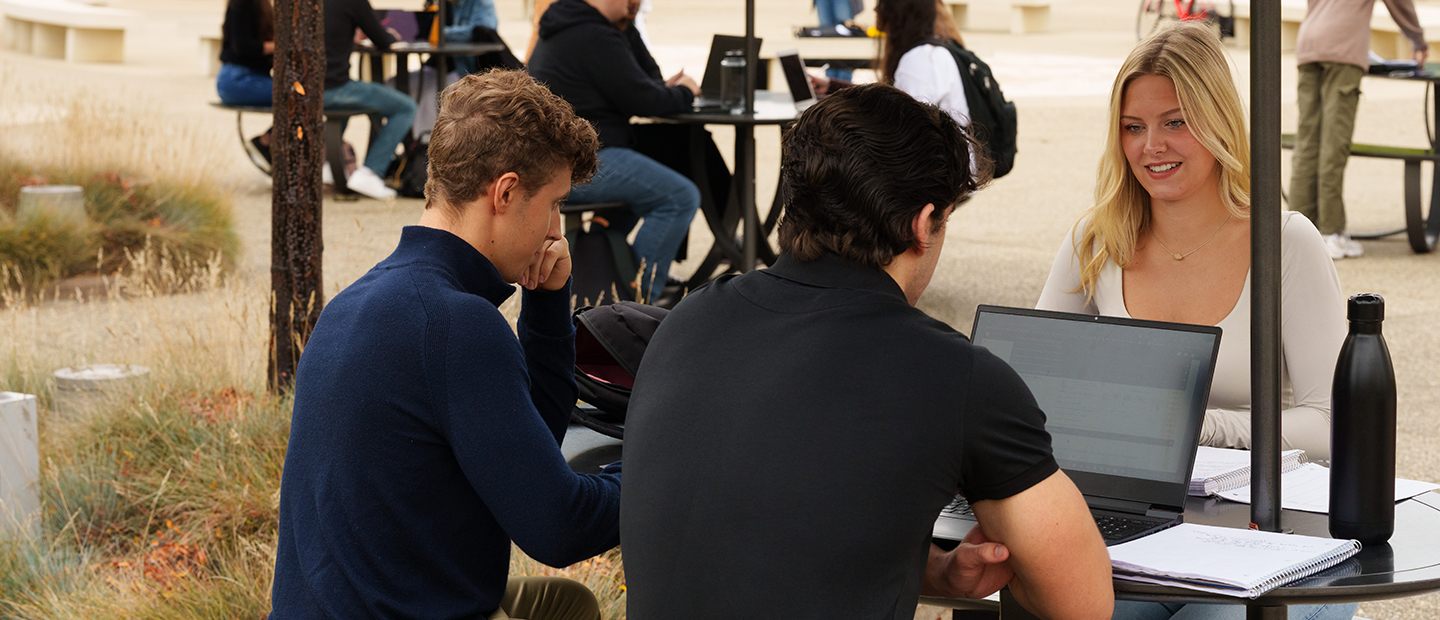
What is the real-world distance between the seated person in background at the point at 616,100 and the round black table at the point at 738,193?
23cm

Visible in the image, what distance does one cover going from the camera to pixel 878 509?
1.51m

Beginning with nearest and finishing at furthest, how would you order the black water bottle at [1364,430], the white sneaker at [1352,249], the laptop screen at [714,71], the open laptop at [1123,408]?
1. the black water bottle at [1364,430]
2. the open laptop at [1123,408]
3. the laptop screen at [714,71]
4. the white sneaker at [1352,249]

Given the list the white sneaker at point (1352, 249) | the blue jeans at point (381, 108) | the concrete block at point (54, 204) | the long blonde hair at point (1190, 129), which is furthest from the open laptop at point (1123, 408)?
the blue jeans at point (381, 108)

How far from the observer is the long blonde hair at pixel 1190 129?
279 centimetres

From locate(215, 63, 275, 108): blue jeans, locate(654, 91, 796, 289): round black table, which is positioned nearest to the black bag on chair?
locate(215, 63, 275, 108): blue jeans

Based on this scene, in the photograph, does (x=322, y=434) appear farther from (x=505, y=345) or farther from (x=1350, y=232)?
(x=1350, y=232)

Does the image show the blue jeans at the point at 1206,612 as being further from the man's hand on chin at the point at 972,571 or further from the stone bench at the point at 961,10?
the stone bench at the point at 961,10

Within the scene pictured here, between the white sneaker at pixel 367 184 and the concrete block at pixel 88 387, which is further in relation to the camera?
the white sneaker at pixel 367 184

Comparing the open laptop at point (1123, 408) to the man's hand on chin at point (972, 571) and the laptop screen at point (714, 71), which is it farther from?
the laptop screen at point (714, 71)

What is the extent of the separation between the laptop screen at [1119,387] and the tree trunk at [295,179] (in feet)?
8.85

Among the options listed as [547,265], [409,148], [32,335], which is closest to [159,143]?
[409,148]

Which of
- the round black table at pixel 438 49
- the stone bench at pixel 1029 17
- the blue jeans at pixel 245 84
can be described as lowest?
the blue jeans at pixel 245 84

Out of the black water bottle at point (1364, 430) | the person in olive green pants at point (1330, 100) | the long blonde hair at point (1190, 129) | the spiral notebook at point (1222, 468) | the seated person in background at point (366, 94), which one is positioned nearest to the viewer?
the black water bottle at point (1364, 430)

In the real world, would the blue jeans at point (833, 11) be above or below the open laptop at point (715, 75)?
above
